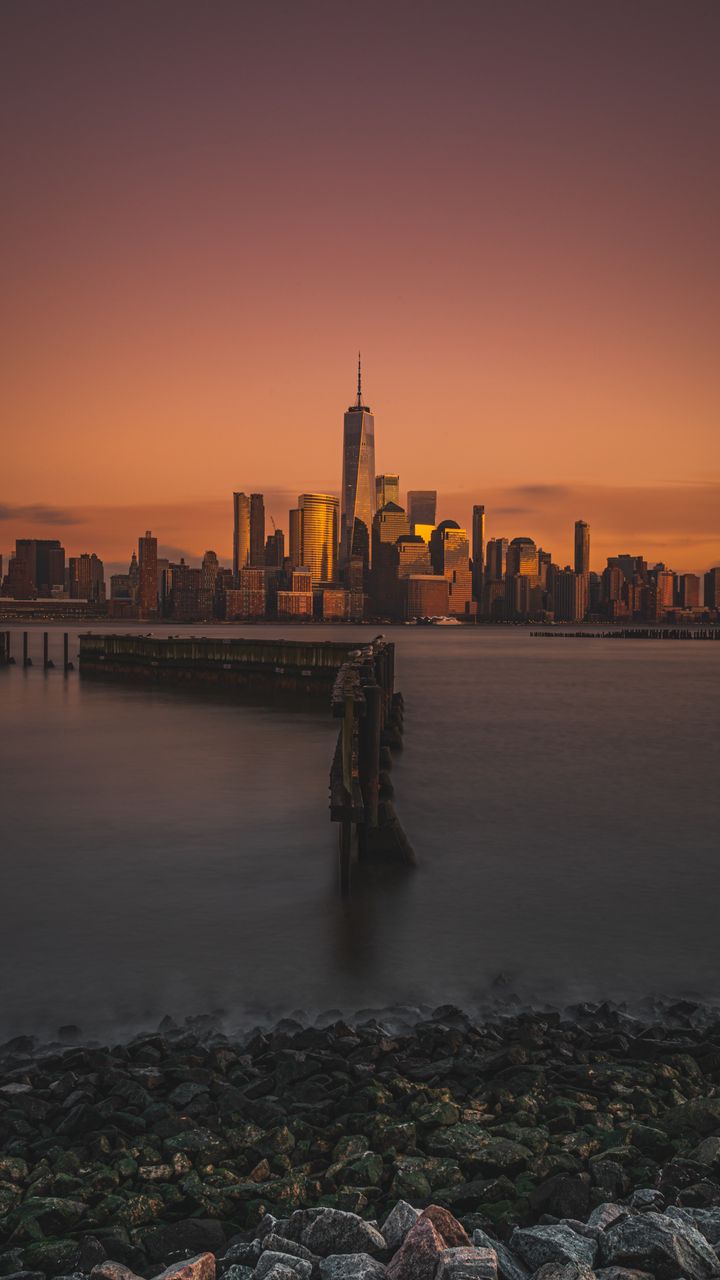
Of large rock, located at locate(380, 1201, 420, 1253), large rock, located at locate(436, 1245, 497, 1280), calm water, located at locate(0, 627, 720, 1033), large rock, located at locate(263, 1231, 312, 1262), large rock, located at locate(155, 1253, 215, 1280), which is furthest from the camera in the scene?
calm water, located at locate(0, 627, 720, 1033)

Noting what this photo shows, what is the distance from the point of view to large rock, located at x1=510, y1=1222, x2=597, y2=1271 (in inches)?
155

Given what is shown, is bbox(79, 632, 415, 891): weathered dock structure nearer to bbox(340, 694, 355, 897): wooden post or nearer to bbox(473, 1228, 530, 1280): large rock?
bbox(340, 694, 355, 897): wooden post

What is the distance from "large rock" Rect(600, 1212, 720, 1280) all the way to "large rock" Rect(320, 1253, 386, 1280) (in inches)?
40.9

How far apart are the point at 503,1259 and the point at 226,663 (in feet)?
140

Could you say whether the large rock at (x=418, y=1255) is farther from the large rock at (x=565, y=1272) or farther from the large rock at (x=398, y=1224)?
the large rock at (x=565, y=1272)

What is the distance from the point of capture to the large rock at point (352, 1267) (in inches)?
150

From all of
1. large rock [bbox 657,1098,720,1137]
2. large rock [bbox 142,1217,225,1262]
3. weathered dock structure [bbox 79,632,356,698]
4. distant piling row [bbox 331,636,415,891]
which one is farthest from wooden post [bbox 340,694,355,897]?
weathered dock structure [bbox 79,632,356,698]

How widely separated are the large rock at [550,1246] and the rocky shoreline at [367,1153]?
0.01m

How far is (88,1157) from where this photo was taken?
512 centimetres

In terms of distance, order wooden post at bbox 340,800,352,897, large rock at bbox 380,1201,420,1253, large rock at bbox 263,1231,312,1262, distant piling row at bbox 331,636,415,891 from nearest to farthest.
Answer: large rock at bbox 263,1231,312,1262, large rock at bbox 380,1201,420,1253, wooden post at bbox 340,800,352,897, distant piling row at bbox 331,636,415,891

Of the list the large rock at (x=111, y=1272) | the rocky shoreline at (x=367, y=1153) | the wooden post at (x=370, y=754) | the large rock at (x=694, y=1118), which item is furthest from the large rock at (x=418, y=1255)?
the wooden post at (x=370, y=754)

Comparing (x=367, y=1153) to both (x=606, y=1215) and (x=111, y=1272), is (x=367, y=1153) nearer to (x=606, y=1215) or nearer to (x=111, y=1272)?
(x=606, y=1215)

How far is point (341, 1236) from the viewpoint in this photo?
13.6 feet

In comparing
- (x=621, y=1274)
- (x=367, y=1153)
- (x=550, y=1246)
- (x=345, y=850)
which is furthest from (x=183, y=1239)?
(x=345, y=850)
